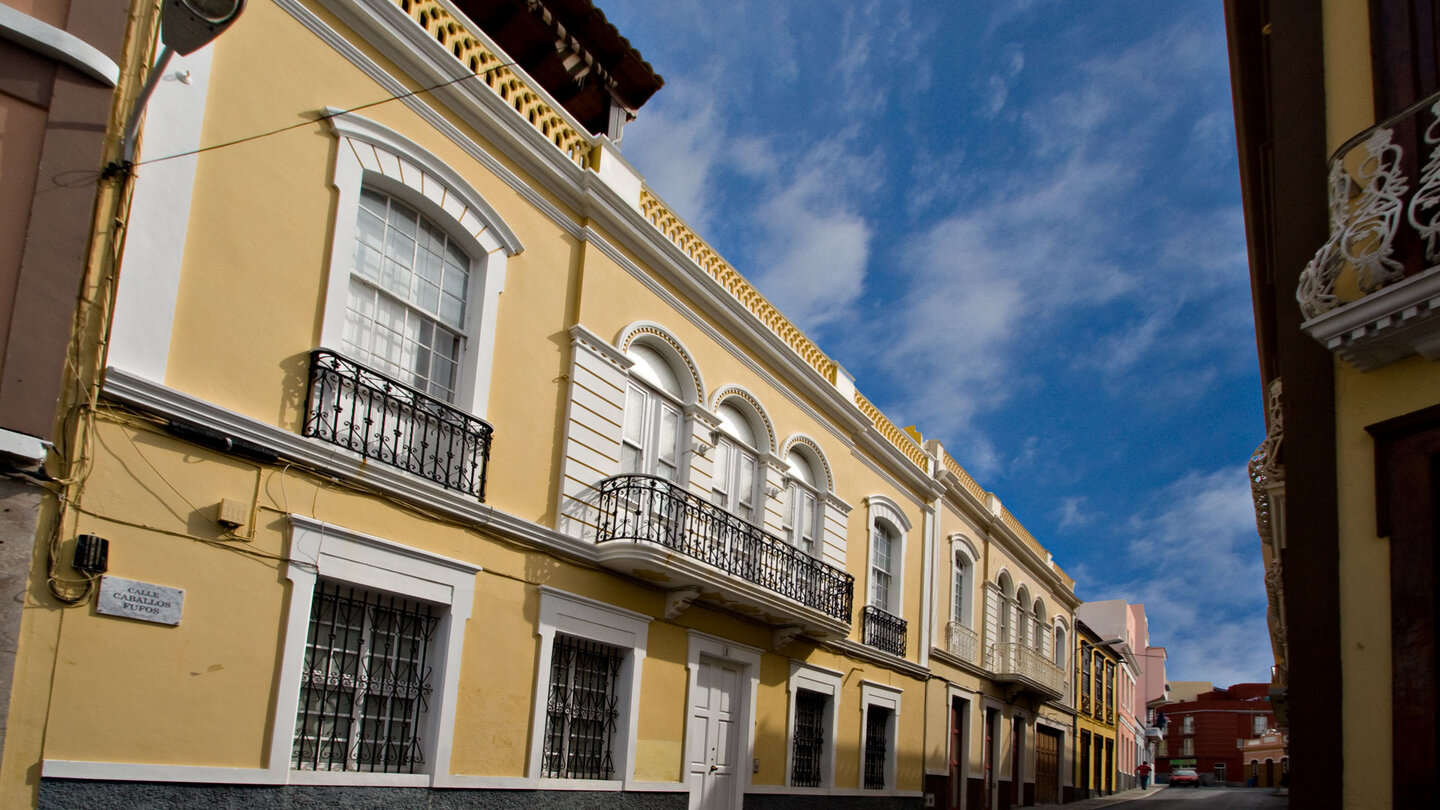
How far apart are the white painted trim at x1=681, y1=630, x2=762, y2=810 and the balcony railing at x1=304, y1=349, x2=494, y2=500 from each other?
4.12 metres

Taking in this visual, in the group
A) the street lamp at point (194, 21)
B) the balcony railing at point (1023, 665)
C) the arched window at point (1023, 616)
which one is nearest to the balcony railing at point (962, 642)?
the balcony railing at point (1023, 665)

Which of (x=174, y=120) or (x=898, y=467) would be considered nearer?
(x=174, y=120)

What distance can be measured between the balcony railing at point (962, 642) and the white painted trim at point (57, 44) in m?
17.8

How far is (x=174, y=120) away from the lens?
810 cm

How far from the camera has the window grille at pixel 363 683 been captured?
29.0 feet

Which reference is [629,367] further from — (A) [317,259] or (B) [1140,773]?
(B) [1140,773]

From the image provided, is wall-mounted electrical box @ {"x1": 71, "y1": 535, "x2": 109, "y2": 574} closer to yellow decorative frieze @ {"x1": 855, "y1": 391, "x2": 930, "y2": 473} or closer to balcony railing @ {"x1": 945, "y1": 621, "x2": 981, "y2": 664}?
yellow decorative frieze @ {"x1": 855, "y1": 391, "x2": 930, "y2": 473}

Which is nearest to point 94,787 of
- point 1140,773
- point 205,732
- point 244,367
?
point 205,732

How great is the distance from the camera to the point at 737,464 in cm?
1505

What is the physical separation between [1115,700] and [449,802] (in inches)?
1404

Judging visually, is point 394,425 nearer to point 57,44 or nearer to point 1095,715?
point 57,44

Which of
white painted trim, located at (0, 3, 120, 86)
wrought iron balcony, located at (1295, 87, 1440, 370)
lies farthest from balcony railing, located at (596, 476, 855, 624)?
wrought iron balcony, located at (1295, 87, 1440, 370)

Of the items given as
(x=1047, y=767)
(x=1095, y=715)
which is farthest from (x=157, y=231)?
(x=1095, y=715)

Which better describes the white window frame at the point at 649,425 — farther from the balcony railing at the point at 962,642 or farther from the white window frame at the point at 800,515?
the balcony railing at the point at 962,642
